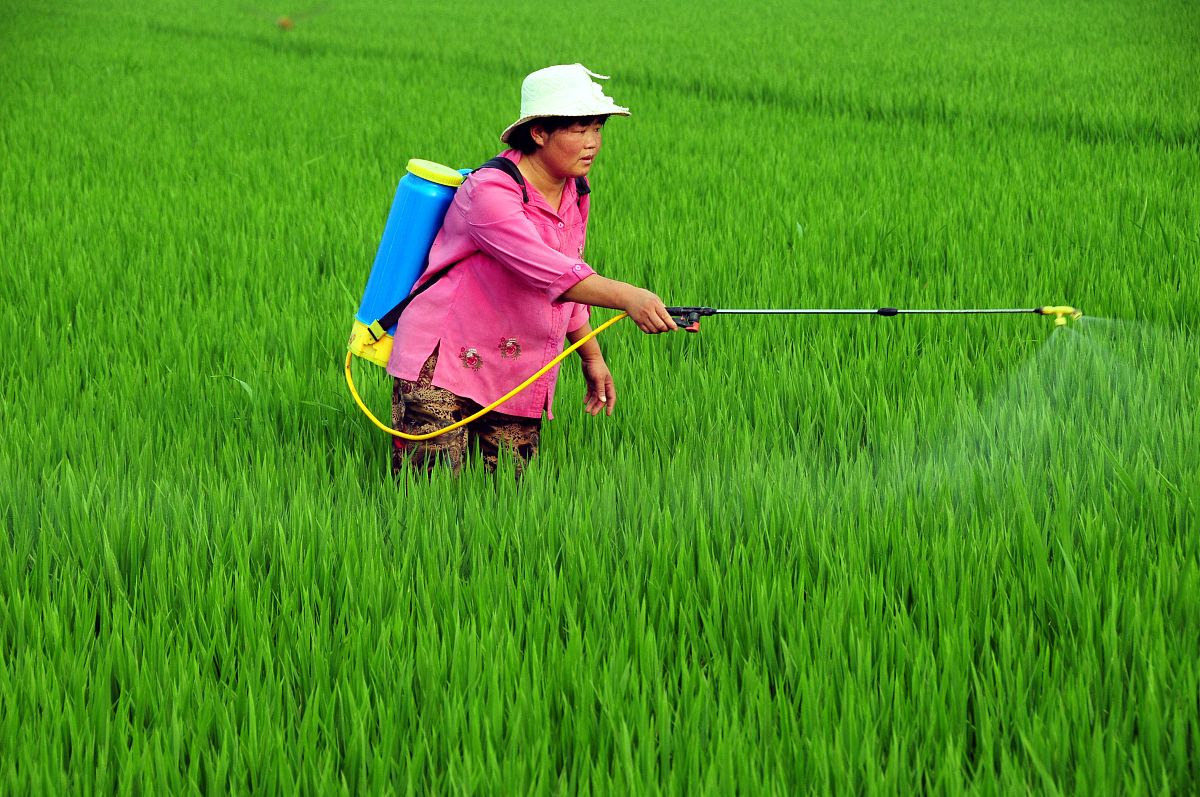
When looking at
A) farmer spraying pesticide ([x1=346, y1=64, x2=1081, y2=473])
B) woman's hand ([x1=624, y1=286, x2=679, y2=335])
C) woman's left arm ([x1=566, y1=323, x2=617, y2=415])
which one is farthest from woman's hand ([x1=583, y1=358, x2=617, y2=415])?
woman's hand ([x1=624, y1=286, x2=679, y2=335])

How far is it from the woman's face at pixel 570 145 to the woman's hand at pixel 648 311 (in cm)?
29

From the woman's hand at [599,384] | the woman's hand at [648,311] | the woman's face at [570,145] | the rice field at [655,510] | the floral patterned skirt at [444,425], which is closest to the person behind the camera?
the rice field at [655,510]

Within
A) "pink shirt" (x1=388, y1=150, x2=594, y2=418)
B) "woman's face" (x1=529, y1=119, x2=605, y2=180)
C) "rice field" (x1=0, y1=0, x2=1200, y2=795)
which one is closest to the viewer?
"rice field" (x1=0, y1=0, x2=1200, y2=795)

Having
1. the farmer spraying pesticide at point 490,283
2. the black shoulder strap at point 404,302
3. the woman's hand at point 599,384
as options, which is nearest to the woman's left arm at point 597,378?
the woman's hand at point 599,384

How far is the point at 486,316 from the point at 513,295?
0.07 metres

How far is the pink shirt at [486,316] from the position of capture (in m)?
2.42

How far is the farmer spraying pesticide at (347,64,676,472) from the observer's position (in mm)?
2279

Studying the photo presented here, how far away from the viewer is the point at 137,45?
12.0 metres

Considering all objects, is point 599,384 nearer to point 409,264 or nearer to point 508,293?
point 508,293

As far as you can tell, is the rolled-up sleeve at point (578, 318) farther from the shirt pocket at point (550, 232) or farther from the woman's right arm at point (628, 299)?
the woman's right arm at point (628, 299)

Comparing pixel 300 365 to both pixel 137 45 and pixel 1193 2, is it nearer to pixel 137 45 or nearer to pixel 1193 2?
pixel 137 45

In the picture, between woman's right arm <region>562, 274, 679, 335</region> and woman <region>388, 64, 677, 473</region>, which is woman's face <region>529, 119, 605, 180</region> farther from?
woman's right arm <region>562, 274, 679, 335</region>

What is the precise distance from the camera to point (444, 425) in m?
2.54

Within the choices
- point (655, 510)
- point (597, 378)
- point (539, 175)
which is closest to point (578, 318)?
point (597, 378)
